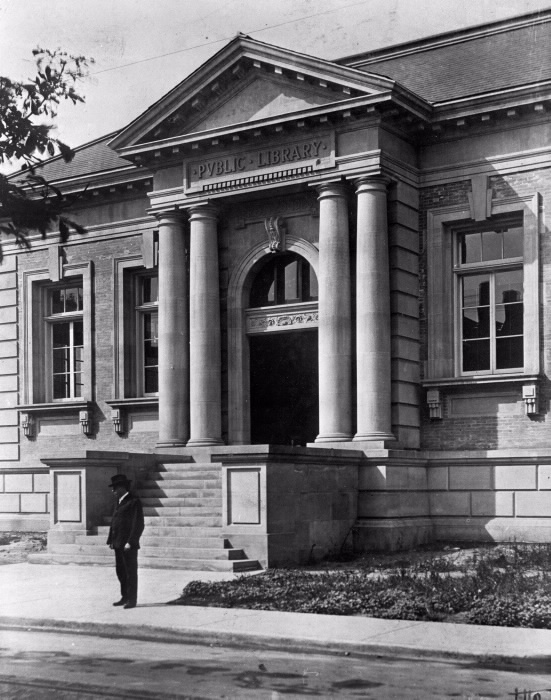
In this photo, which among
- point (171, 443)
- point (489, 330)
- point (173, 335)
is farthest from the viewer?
point (173, 335)

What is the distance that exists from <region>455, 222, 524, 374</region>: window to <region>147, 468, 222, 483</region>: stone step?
19.1ft

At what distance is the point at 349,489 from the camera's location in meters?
20.5

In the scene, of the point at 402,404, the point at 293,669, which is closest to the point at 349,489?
the point at 402,404

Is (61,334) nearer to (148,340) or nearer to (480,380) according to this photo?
(148,340)

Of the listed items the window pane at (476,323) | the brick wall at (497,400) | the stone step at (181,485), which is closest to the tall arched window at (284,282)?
the brick wall at (497,400)

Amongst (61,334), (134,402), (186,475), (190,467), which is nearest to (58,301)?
(61,334)

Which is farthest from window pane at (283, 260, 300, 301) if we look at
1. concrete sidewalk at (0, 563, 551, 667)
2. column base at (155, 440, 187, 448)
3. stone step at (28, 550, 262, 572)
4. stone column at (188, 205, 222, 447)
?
concrete sidewalk at (0, 563, 551, 667)

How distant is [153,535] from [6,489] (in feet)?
34.6

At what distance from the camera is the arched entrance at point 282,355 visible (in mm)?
24188

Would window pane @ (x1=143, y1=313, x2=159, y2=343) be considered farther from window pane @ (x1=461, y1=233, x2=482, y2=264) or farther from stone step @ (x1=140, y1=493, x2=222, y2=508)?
window pane @ (x1=461, y1=233, x2=482, y2=264)

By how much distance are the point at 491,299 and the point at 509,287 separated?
17.9 inches

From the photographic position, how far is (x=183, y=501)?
20.3 metres

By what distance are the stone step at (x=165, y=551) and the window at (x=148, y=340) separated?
315 inches

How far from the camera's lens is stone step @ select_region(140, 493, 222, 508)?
20.0 m
